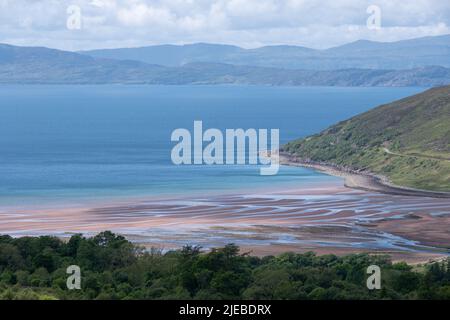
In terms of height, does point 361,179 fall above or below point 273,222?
above

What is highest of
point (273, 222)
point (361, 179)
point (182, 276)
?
point (361, 179)

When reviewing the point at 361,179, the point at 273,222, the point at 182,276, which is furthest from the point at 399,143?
the point at 182,276

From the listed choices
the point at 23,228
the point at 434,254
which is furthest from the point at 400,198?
the point at 23,228

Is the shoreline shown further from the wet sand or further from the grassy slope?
the wet sand

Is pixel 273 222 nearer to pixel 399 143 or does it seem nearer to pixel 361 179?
pixel 361 179

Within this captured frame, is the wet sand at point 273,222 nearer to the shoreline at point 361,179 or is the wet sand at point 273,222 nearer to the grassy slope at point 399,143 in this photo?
the shoreline at point 361,179

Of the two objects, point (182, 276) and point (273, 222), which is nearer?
point (182, 276)
